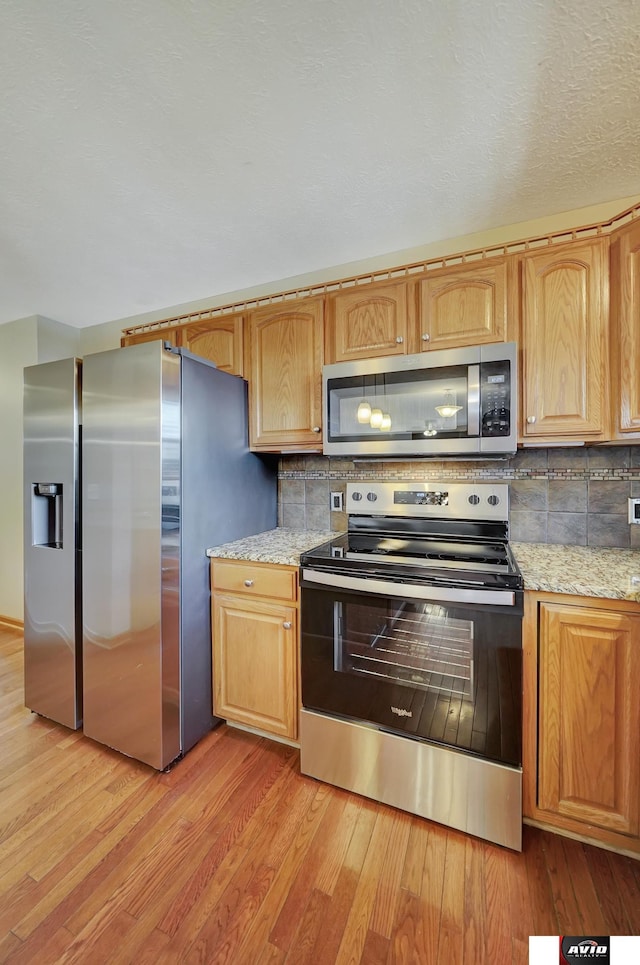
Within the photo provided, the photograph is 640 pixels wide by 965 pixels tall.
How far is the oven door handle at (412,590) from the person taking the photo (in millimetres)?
1276

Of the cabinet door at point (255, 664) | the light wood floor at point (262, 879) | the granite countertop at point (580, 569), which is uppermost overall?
the granite countertop at point (580, 569)

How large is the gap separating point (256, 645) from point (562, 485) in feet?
5.29

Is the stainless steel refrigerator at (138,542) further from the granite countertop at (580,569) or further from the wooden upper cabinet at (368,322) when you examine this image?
the granite countertop at (580,569)

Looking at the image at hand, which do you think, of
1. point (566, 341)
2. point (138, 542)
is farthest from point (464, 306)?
point (138, 542)

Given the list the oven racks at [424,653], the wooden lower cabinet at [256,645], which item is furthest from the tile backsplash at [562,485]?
the wooden lower cabinet at [256,645]

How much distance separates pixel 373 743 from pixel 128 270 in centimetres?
286

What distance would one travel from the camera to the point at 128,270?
235cm

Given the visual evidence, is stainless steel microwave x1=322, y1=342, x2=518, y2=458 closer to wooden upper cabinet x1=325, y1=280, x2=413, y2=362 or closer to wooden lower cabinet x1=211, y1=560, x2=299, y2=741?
wooden upper cabinet x1=325, y1=280, x2=413, y2=362

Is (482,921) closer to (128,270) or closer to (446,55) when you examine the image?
(446,55)

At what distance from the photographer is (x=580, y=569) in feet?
4.58

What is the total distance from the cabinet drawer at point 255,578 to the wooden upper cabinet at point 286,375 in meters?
0.66

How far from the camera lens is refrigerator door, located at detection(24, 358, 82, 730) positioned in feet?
5.97

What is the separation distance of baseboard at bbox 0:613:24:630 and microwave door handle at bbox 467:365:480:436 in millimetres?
3744

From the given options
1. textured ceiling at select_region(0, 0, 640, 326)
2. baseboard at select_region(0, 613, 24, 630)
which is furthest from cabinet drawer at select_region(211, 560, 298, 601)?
baseboard at select_region(0, 613, 24, 630)
